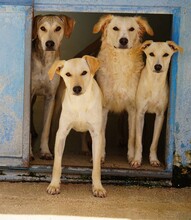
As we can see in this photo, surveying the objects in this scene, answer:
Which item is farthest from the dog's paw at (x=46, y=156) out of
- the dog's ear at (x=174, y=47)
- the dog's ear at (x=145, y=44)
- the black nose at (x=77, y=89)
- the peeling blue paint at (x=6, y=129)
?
the dog's ear at (x=174, y=47)

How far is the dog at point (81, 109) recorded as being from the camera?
19.4ft

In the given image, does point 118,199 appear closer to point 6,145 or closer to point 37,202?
point 37,202

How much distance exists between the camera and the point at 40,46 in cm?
685

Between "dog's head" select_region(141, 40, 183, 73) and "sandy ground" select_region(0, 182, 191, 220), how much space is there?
1.31 metres

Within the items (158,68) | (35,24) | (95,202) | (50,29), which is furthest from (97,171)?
(35,24)

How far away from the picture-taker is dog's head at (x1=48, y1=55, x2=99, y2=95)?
5836 mm

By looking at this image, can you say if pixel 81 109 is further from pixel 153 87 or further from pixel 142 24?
pixel 142 24

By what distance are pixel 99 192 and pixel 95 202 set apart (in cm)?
18

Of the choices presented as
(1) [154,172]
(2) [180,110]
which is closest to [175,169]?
(1) [154,172]

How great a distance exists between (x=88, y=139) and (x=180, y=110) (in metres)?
1.74

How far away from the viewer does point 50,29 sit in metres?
6.71

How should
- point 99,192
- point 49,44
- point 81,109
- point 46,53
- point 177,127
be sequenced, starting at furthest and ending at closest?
point 46,53 → point 49,44 → point 177,127 → point 81,109 → point 99,192

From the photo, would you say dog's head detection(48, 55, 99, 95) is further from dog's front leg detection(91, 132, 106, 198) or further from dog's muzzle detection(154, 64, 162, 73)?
dog's muzzle detection(154, 64, 162, 73)

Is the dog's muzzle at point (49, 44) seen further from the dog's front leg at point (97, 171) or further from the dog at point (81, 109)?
the dog's front leg at point (97, 171)
